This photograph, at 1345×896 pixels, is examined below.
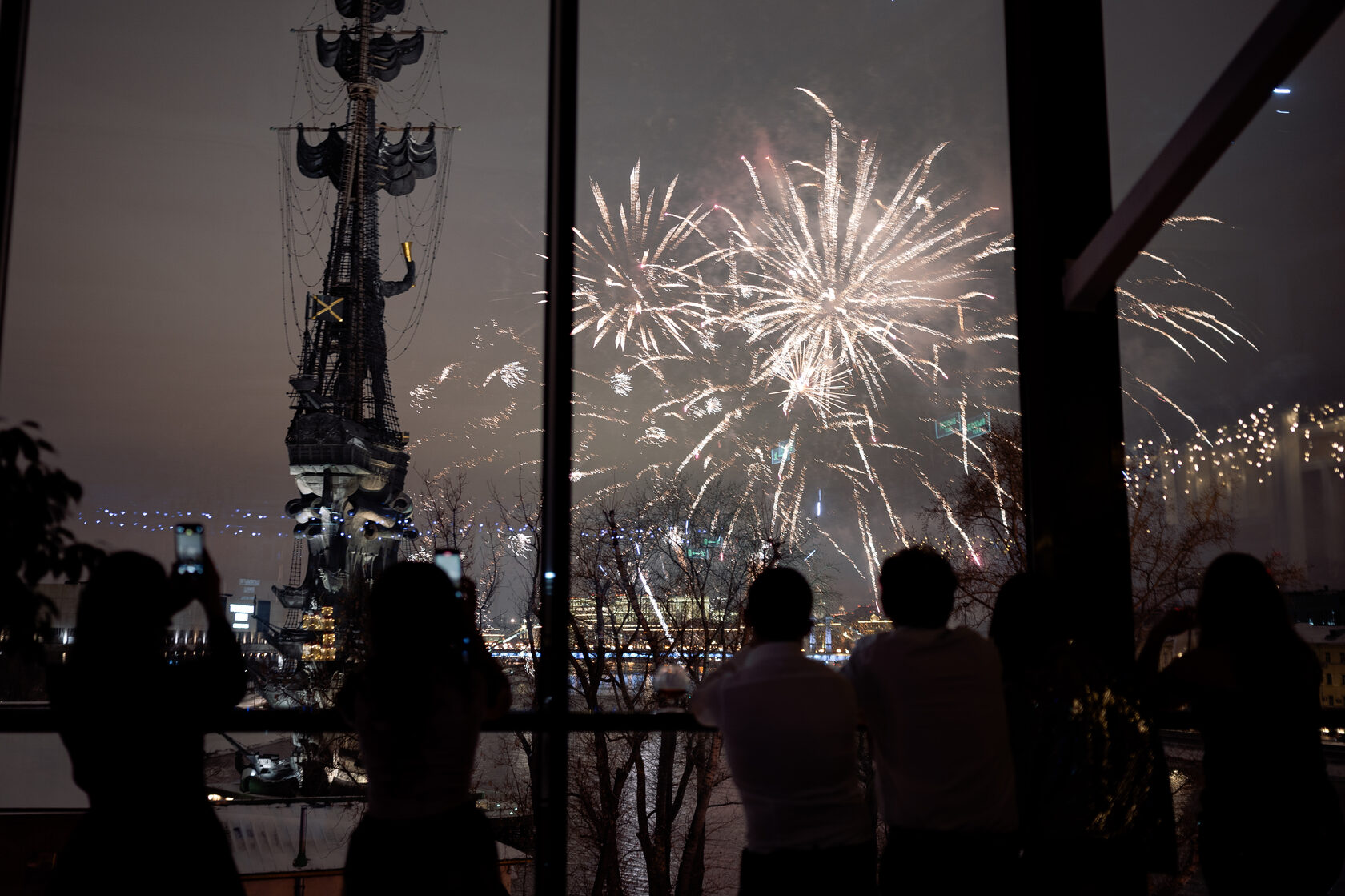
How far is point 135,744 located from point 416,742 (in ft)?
1.41

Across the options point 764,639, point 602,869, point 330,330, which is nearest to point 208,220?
point 764,639

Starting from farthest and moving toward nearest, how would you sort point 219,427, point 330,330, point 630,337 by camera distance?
1. point 330,330
2. point 630,337
3. point 219,427

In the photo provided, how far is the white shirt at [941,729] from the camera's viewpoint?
148 centimetres

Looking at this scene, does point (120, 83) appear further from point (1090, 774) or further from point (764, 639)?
point (1090, 774)

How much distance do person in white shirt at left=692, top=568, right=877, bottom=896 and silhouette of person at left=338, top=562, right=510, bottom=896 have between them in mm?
420

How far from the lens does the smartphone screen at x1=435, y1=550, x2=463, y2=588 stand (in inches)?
66.9

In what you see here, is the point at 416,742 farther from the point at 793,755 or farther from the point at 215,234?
the point at 215,234

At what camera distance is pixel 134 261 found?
13.1 feet

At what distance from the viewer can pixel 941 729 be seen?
Result: 148cm

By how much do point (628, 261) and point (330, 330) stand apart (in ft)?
51.0

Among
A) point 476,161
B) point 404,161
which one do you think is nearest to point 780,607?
point 476,161

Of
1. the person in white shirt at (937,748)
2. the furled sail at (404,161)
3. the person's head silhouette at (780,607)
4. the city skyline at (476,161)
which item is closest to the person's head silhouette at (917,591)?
the person in white shirt at (937,748)

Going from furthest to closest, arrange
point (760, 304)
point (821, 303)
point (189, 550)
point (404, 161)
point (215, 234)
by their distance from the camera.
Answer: point (821, 303) < point (760, 304) < point (404, 161) < point (215, 234) < point (189, 550)

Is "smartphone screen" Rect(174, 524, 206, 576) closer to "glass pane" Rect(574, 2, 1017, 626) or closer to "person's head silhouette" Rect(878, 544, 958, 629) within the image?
"glass pane" Rect(574, 2, 1017, 626)
